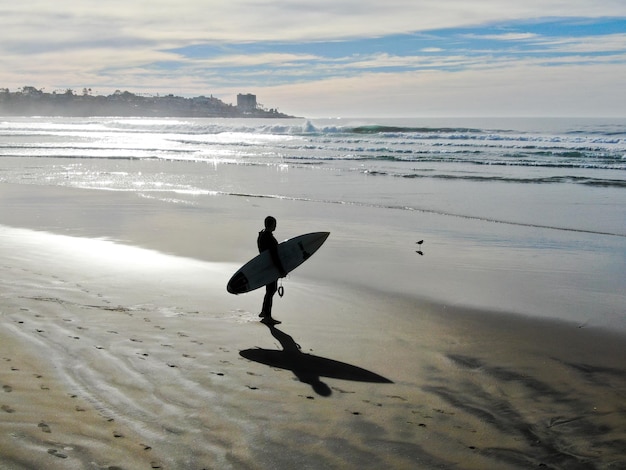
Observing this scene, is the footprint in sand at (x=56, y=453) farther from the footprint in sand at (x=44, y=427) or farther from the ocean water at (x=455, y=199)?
the ocean water at (x=455, y=199)

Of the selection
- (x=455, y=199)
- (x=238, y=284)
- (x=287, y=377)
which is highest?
(x=455, y=199)

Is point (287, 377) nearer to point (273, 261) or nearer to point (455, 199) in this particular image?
point (273, 261)

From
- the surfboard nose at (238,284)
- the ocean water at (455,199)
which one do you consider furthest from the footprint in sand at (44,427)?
the ocean water at (455,199)

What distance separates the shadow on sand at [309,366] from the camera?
6078 mm

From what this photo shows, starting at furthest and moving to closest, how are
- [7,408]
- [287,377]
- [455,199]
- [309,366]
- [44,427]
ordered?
[455,199], [309,366], [287,377], [7,408], [44,427]

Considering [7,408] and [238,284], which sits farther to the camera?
[238,284]

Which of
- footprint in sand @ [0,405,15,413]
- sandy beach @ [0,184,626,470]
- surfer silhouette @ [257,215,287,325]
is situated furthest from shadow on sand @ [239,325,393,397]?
footprint in sand @ [0,405,15,413]

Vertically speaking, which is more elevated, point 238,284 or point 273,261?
point 273,261

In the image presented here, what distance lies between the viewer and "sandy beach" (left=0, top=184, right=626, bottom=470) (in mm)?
4668

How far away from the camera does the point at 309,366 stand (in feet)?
21.1

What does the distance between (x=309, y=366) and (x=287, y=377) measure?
382 mm

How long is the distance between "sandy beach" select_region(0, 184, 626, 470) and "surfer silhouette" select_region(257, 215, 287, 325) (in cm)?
20

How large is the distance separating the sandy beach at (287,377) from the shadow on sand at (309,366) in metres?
0.03

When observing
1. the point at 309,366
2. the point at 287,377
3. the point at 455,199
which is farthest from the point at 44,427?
the point at 455,199
